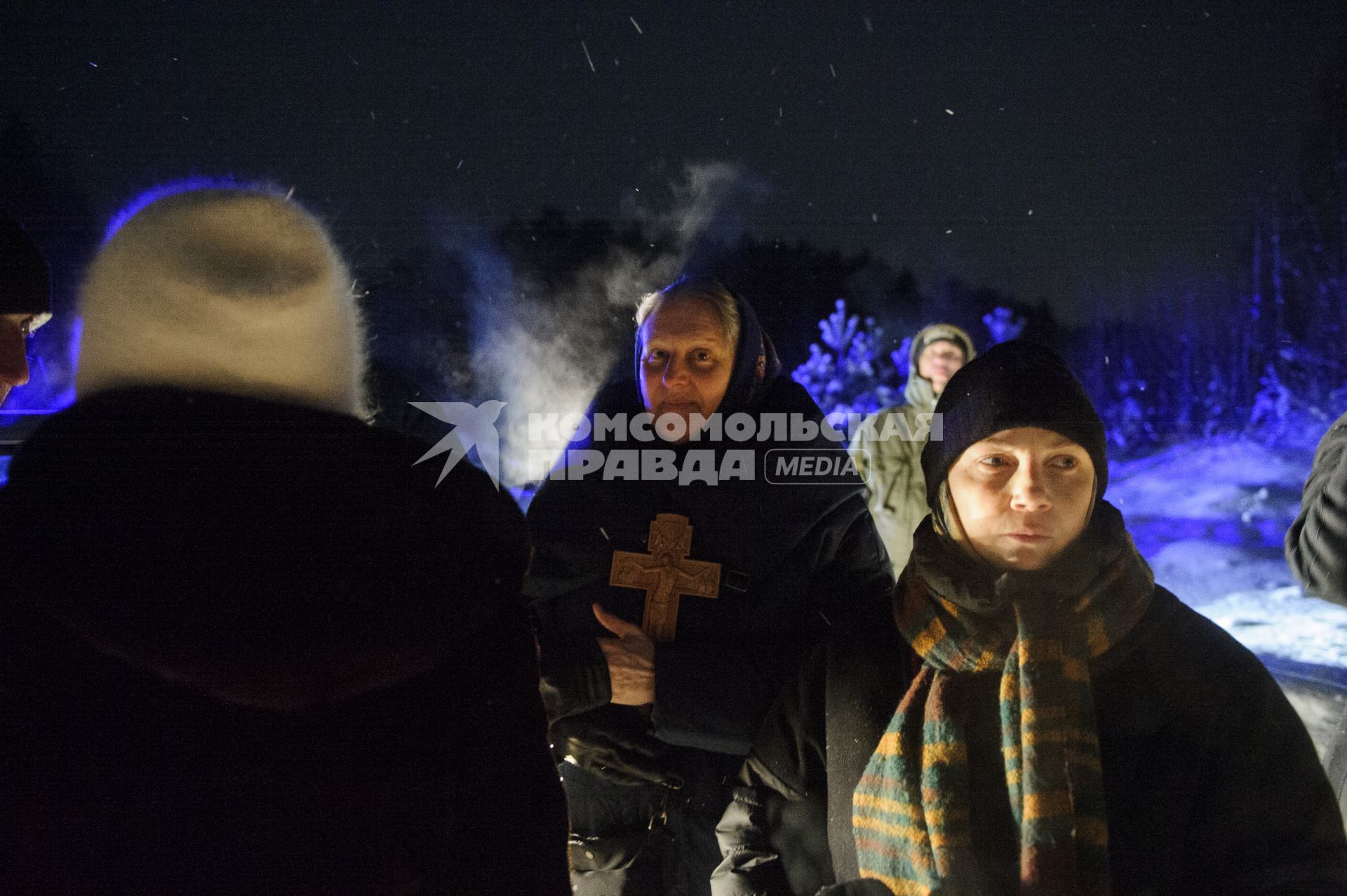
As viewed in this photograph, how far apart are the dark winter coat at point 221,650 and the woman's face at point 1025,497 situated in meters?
1.14

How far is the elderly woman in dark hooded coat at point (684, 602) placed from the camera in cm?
203

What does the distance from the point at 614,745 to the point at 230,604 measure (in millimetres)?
1366

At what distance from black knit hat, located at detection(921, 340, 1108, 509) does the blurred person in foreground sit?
113 cm

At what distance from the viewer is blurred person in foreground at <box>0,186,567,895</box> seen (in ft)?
3.02

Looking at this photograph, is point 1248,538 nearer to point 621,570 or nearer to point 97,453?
point 621,570

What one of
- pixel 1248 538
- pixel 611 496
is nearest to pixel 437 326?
pixel 611 496

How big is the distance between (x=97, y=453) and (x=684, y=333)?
160cm

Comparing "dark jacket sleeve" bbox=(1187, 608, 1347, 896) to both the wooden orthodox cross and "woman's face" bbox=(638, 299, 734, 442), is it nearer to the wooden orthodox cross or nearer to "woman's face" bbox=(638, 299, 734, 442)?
the wooden orthodox cross

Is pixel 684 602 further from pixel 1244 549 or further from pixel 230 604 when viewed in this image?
pixel 1244 549

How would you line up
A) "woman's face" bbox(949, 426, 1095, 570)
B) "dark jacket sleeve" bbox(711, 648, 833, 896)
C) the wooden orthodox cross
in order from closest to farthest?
1. "woman's face" bbox(949, 426, 1095, 570)
2. "dark jacket sleeve" bbox(711, 648, 833, 896)
3. the wooden orthodox cross
